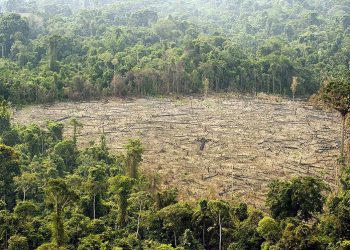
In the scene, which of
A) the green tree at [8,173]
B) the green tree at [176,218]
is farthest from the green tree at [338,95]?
the green tree at [8,173]

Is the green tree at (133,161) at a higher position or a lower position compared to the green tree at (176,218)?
higher

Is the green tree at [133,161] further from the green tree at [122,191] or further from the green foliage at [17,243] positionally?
the green foliage at [17,243]

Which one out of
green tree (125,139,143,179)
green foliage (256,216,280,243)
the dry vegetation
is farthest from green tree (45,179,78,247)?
the dry vegetation

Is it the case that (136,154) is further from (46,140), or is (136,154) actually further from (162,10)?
(162,10)

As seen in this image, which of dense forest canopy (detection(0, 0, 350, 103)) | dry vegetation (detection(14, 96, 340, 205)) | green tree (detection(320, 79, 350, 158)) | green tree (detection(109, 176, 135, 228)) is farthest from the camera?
dense forest canopy (detection(0, 0, 350, 103))

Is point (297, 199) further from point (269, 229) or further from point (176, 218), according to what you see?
point (176, 218)

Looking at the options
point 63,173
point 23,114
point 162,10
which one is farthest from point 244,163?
point 162,10

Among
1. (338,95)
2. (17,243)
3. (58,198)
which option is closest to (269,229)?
(58,198)

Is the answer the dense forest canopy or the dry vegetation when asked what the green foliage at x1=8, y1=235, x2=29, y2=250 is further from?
the dense forest canopy
